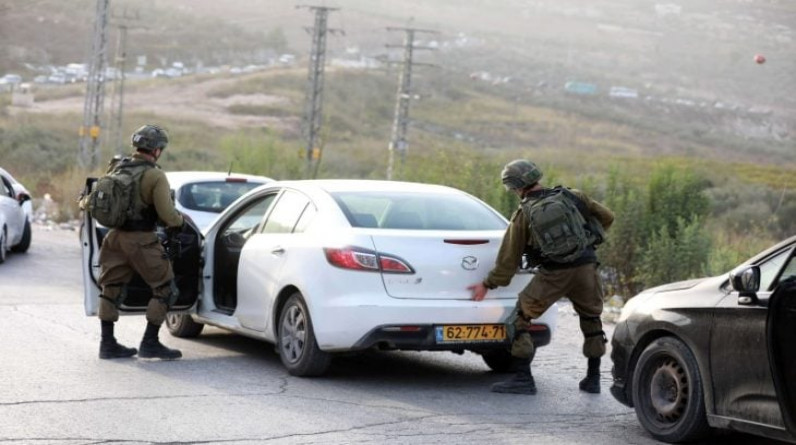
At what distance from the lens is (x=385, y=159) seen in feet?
292

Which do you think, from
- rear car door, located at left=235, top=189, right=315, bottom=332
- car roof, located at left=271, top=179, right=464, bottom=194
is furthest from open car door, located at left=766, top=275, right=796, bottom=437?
rear car door, located at left=235, top=189, right=315, bottom=332

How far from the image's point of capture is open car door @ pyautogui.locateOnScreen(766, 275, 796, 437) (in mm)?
6379

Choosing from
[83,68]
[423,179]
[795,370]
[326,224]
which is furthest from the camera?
[83,68]

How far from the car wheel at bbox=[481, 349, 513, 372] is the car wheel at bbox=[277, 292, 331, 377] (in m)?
1.44

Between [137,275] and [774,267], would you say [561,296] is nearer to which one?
[774,267]

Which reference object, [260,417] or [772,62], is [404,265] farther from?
[772,62]

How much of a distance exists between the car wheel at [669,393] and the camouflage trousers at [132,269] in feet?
13.3

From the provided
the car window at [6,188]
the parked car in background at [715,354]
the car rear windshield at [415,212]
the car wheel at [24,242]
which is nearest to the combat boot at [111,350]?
the car rear windshield at [415,212]

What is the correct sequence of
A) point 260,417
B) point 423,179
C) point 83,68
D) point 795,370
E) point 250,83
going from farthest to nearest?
point 83,68
point 250,83
point 423,179
point 260,417
point 795,370

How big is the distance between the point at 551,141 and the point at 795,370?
337 feet

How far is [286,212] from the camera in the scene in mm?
10398

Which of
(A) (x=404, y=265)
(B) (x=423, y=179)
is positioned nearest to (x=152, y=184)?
(A) (x=404, y=265)

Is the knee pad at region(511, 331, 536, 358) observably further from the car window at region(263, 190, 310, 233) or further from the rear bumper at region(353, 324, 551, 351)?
the car window at region(263, 190, 310, 233)

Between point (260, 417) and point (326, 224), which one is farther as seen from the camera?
point (326, 224)
